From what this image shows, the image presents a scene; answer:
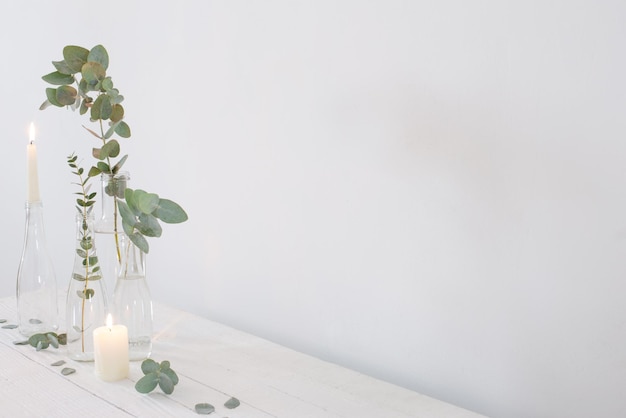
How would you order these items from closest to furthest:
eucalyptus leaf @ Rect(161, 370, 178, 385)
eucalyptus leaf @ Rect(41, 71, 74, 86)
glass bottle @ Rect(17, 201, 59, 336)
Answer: eucalyptus leaf @ Rect(161, 370, 178, 385) → eucalyptus leaf @ Rect(41, 71, 74, 86) → glass bottle @ Rect(17, 201, 59, 336)

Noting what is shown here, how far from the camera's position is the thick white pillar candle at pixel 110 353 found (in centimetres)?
111

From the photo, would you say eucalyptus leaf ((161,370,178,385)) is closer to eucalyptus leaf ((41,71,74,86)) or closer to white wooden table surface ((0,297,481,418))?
white wooden table surface ((0,297,481,418))

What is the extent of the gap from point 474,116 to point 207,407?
53 cm

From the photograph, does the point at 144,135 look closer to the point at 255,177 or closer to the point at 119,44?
the point at 119,44

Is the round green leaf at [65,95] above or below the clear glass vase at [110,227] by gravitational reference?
above

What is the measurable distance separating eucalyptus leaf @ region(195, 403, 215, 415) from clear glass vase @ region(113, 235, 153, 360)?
22 centimetres

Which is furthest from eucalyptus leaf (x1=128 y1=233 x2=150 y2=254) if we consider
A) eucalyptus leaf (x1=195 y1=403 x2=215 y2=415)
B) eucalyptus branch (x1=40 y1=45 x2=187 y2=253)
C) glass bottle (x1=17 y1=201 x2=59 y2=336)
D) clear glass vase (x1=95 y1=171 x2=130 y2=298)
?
glass bottle (x1=17 y1=201 x2=59 y2=336)

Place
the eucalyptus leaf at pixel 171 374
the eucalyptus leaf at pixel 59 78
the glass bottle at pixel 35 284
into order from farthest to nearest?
the glass bottle at pixel 35 284
the eucalyptus leaf at pixel 59 78
the eucalyptus leaf at pixel 171 374

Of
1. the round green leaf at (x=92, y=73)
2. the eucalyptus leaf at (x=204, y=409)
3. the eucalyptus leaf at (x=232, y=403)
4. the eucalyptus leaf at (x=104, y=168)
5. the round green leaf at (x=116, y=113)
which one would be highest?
the round green leaf at (x=92, y=73)

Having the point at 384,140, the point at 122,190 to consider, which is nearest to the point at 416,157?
the point at 384,140

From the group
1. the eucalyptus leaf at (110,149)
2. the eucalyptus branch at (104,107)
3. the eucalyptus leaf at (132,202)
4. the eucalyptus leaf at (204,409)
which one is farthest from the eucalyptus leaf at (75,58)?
the eucalyptus leaf at (204,409)

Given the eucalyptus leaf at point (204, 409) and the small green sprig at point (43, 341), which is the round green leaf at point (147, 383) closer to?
the eucalyptus leaf at point (204, 409)

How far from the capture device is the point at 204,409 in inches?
39.9

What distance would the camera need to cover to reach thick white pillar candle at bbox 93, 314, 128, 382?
1.11 meters
